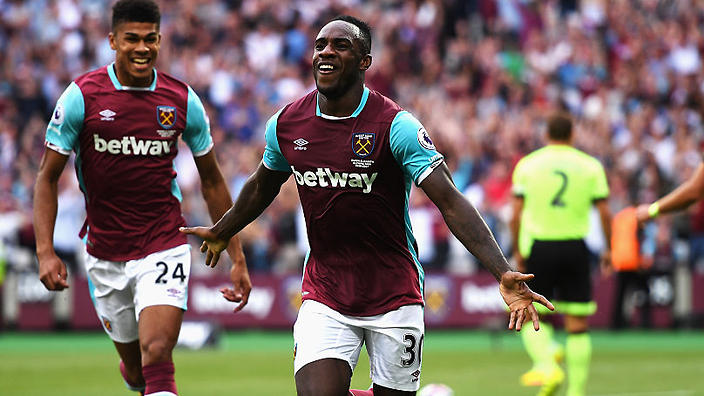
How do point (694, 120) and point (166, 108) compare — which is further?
point (694, 120)

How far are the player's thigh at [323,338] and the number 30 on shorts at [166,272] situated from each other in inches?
57.0

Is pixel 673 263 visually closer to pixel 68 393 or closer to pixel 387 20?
pixel 387 20

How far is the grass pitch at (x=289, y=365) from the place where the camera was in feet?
43.3

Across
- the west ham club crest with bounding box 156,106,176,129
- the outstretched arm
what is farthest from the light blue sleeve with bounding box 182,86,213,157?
the outstretched arm

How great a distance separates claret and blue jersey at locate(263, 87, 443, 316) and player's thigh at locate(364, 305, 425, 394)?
70mm

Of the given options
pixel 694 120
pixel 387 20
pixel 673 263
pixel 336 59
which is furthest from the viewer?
pixel 387 20

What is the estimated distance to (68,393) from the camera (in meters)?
12.8

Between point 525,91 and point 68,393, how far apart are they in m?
14.9

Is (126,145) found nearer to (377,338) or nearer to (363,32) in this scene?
(363,32)

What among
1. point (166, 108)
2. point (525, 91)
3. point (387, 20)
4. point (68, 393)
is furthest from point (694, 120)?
point (166, 108)

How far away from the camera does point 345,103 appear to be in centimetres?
685

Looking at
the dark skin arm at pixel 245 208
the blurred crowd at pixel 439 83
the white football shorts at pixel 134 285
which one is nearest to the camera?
the dark skin arm at pixel 245 208

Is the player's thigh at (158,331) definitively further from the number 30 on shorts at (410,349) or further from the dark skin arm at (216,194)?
the number 30 on shorts at (410,349)

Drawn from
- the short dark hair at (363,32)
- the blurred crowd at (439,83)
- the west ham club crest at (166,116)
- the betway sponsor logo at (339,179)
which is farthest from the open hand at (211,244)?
the blurred crowd at (439,83)
